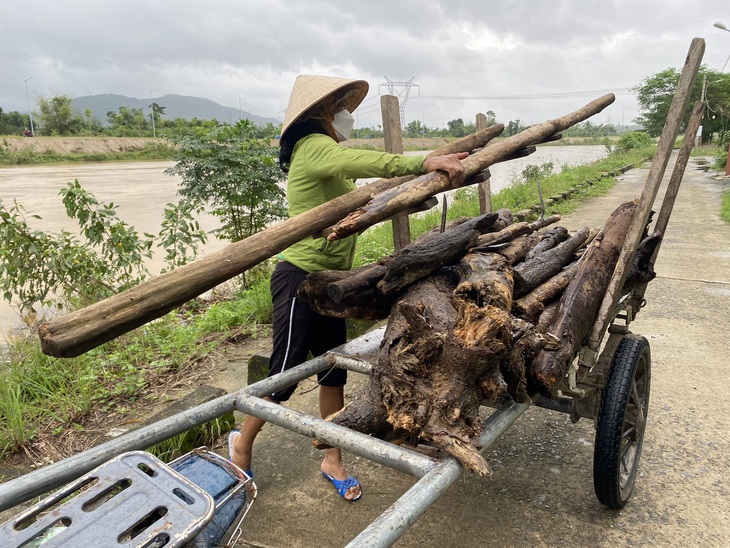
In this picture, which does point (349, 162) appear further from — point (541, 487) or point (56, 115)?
point (56, 115)

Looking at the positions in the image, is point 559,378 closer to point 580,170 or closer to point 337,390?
point 337,390

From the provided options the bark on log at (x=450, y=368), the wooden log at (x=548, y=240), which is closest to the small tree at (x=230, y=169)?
the wooden log at (x=548, y=240)

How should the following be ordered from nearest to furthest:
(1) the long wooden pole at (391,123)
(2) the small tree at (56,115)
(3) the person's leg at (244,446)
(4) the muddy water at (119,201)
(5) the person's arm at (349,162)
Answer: (5) the person's arm at (349,162), (3) the person's leg at (244,446), (1) the long wooden pole at (391,123), (4) the muddy water at (119,201), (2) the small tree at (56,115)

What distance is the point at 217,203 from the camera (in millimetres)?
5133

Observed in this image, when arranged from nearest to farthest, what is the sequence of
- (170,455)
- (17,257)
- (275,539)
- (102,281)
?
(275,539) → (170,455) → (17,257) → (102,281)

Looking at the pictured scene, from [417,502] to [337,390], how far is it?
1518mm

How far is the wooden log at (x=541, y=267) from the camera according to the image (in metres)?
2.10

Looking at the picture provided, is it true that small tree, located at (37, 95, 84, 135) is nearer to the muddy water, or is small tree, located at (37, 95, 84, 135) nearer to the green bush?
the muddy water

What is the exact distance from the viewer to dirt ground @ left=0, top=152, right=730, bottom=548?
7.28 ft

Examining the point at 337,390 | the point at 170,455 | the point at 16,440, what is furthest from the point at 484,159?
the point at 16,440

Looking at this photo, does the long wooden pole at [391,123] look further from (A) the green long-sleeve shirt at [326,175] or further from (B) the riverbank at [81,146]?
(B) the riverbank at [81,146]

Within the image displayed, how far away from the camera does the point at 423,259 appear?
1951 millimetres

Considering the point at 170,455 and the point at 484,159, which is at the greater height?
the point at 484,159

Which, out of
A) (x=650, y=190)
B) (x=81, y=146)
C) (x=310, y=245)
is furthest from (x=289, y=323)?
(x=81, y=146)
